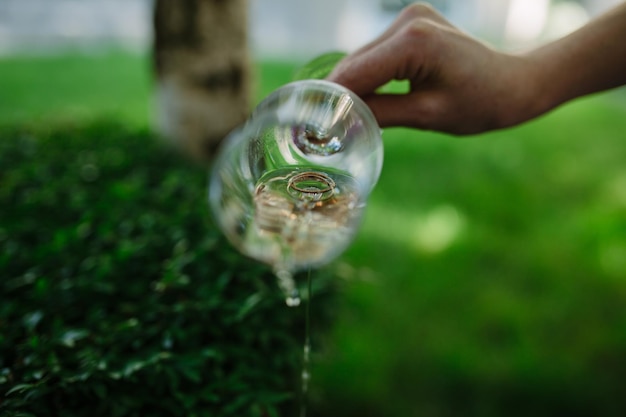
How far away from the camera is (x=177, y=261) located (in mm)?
2125

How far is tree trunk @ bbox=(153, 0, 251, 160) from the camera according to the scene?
337 cm

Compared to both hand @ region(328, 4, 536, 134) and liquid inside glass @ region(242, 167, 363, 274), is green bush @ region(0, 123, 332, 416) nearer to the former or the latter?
liquid inside glass @ region(242, 167, 363, 274)

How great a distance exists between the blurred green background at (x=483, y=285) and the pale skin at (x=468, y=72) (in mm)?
878

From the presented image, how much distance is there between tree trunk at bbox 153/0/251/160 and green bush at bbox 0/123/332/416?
755 millimetres

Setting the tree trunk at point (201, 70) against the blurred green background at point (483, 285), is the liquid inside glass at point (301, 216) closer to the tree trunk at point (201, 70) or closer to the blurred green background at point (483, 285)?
the blurred green background at point (483, 285)

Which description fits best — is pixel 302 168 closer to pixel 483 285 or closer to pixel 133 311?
pixel 133 311

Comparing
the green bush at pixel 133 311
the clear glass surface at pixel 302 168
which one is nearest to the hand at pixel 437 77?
the clear glass surface at pixel 302 168

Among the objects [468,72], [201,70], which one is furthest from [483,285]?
[468,72]

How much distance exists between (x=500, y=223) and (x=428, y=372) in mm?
1920

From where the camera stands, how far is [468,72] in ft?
5.62

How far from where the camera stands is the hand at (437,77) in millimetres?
1650

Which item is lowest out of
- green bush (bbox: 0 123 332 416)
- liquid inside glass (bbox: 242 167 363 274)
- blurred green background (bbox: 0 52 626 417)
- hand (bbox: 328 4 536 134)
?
blurred green background (bbox: 0 52 626 417)

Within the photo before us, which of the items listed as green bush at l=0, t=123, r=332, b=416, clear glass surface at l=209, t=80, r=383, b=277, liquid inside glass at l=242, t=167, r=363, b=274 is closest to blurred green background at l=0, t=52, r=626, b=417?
green bush at l=0, t=123, r=332, b=416

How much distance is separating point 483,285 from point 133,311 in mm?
2719
